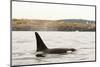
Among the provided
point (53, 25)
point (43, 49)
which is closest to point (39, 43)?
point (43, 49)

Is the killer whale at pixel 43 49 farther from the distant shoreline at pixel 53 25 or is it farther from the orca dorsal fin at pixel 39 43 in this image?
the distant shoreline at pixel 53 25

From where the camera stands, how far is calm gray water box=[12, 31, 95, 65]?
234 centimetres

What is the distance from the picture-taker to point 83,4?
8.68 ft

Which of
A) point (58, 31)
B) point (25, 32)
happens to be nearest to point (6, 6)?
point (25, 32)

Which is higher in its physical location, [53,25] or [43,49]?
[53,25]

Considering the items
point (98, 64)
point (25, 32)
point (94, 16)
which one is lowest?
point (98, 64)

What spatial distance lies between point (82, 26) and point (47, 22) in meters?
0.46

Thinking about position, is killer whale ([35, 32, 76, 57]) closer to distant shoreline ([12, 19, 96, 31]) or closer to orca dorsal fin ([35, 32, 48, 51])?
orca dorsal fin ([35, 32, 48, 51])

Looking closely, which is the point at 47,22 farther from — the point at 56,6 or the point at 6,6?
the point at 6,6

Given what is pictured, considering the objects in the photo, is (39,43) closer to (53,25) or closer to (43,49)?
(43,49)

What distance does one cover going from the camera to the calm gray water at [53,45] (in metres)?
2.34

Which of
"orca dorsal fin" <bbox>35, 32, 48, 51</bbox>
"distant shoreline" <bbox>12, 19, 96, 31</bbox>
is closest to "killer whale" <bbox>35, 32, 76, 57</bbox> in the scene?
"orca dorsal fin" <bbox>35, 32, 48, 51</bbox>

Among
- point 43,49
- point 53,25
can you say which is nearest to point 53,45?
point 43,49

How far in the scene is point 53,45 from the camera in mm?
2498
